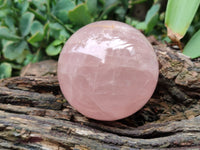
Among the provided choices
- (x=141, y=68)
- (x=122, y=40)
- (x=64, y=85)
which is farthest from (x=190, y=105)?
(x=64, y=85)

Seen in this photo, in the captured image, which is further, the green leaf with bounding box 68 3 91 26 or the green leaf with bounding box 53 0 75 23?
the green leaf with bounding box 53 0 75 23

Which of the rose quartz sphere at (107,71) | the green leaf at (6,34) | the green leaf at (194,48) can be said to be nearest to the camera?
the rose quartz sphere at (107,71)

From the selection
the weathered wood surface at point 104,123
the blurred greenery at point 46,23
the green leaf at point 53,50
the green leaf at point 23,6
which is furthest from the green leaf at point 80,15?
the weathered wood surface at point 104,123

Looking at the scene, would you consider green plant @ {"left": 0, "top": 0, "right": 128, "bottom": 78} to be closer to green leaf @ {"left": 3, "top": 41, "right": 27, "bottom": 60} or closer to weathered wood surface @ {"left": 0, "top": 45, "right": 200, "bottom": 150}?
green leaf @ {"left": 3, "top": 41, "right": 27, "bottom": 60}

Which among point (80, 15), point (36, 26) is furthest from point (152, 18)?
point (36, 26)

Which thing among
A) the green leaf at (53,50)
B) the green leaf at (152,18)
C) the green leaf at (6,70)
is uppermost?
the green leaf at (152,18)

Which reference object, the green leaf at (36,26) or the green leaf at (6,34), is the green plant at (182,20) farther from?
the green leaf at (6,34)

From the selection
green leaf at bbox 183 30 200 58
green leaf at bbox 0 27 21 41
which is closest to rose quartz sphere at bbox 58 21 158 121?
green leaf at bbox 183 30 200 58
